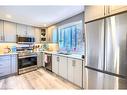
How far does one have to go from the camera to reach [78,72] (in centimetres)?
315

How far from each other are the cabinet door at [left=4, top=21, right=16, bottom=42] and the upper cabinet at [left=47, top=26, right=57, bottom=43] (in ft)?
5.70

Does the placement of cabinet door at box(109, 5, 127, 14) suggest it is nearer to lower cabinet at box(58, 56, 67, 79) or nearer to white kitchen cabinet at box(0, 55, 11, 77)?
lower cabinet at box(58, 56, 67, 79)

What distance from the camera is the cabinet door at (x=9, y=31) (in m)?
4.51

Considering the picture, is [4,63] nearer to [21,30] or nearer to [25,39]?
[25,39]

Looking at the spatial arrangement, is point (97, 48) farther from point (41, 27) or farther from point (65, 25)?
point (41, 27)

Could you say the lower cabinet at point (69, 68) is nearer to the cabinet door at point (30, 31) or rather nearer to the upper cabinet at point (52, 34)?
the upper cabinet at point (52, 34)

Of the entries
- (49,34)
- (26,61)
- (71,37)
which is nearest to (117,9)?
(71,37)

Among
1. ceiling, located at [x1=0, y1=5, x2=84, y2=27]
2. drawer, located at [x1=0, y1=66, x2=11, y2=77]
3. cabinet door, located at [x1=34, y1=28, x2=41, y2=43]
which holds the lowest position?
drawer, located at [x1=0, y1=66, x2=11, y2=77]

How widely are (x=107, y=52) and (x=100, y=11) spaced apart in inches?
30.4

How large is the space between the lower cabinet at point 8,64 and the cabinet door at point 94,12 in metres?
3.21

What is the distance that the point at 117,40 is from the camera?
1799mm

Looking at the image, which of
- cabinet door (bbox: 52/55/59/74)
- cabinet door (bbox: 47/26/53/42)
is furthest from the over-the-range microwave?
cabinet door (bbox: 52/55/59/74)

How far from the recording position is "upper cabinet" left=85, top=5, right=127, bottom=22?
181 centimetres
